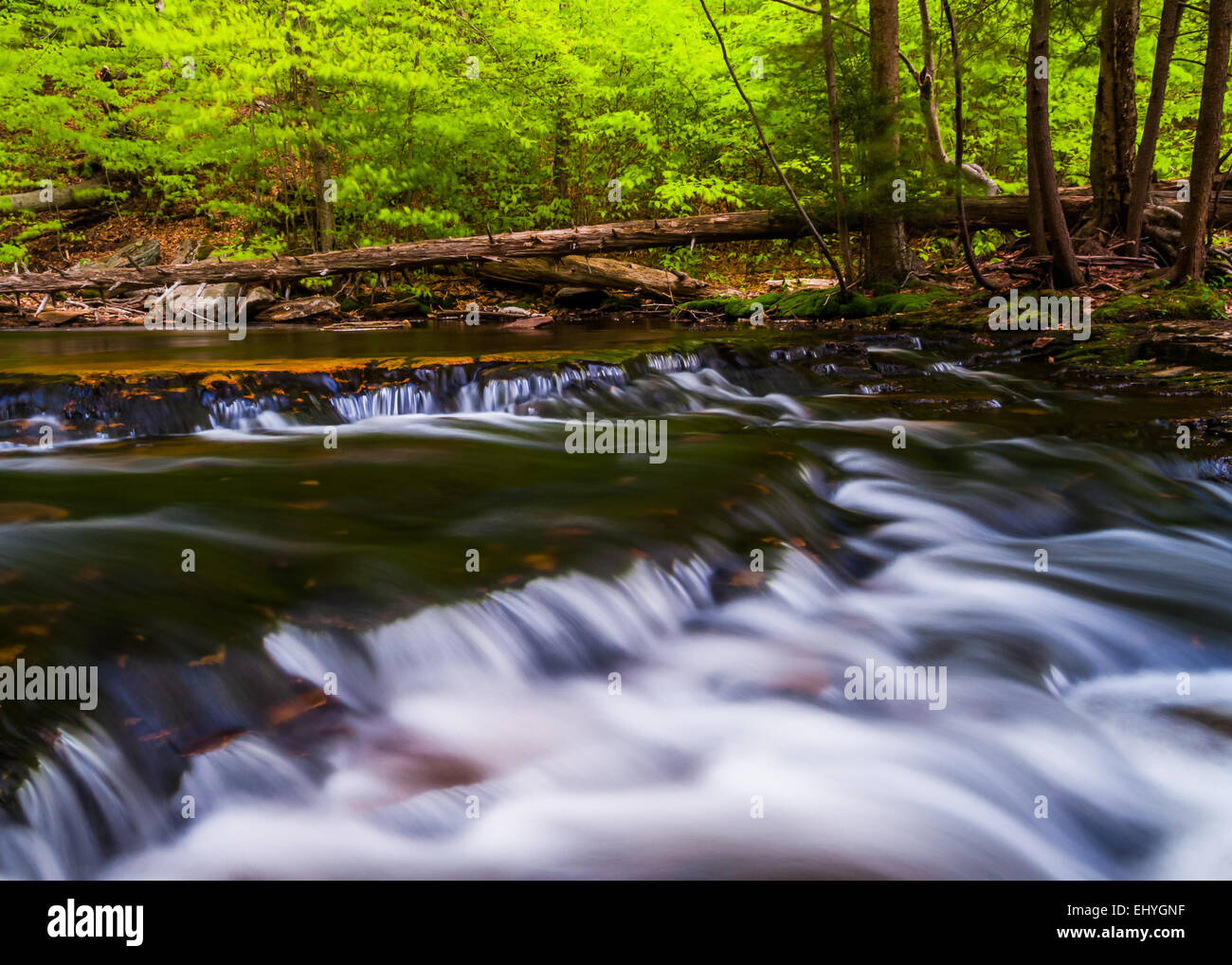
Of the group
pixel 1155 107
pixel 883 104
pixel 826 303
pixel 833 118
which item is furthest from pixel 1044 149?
pixel 826 303

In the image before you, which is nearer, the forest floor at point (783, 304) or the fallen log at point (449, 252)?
the forest floor at point (783, 304)

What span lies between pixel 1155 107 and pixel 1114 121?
124 centimetres

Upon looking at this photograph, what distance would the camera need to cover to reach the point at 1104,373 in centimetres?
720

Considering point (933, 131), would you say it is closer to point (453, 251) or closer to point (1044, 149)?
point (1044, 149)

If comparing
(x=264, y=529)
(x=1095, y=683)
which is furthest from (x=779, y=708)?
(x=264, y=529)

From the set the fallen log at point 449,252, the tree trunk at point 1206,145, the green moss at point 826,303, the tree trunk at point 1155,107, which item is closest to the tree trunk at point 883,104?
the green moss at point 826,303

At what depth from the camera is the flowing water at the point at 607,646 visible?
7.56 feet

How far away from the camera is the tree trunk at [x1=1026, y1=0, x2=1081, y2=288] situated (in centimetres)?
819

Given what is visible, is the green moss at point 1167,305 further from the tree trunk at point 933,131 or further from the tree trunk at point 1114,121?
the tree trunk at point 933,131

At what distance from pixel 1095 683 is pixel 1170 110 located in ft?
47.0

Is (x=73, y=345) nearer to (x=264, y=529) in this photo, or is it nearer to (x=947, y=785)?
(x=264, y=529)

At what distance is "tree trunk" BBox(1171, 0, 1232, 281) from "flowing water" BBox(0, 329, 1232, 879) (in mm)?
3045

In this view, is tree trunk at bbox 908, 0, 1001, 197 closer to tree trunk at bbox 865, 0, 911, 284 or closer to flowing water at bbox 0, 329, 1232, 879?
tree trunk at bbox 865, 0, 911, 284

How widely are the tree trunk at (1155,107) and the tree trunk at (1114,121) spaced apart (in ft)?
0.63
